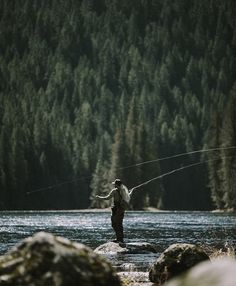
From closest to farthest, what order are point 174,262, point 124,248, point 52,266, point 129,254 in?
point 52,266
point 174,262
point 129,254
point 124,248

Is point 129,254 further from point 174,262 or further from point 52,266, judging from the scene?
point 52,266

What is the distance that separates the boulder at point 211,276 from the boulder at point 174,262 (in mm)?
10017

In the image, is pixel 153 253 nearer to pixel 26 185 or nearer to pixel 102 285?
pixel 102 285

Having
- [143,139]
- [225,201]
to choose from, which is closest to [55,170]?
[143,139]

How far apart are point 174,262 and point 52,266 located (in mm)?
9262

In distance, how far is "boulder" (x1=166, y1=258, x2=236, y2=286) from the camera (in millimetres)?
5359

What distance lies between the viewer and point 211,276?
216 inches

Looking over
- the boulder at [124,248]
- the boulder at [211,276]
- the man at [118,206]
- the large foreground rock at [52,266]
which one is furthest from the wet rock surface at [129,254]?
the boulder at [211,276]

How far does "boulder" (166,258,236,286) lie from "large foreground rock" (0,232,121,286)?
1457 millimetres

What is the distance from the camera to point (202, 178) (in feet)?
494

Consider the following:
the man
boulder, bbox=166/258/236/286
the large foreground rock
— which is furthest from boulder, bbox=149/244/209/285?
boulder, bbox=166/258/236/286

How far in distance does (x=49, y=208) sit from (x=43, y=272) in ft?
408

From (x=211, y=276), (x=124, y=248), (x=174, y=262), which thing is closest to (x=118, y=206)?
(x=124, y=248)

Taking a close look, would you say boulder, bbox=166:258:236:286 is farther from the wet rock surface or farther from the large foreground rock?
the wet rock surface
